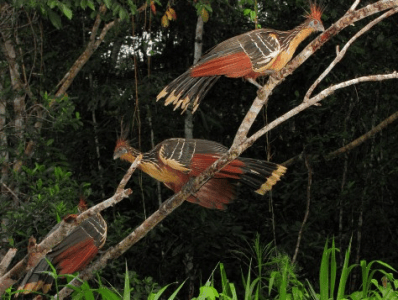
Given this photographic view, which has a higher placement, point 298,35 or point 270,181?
point 298,35

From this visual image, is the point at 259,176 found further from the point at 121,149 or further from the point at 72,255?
the point at 72,255

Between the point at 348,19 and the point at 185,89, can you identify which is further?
the point at 185,89

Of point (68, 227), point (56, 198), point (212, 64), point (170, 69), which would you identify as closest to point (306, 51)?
point (212, 64)

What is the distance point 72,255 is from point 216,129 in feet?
Answer: 6.73

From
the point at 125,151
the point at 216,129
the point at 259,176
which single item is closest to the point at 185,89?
the point at 125,151

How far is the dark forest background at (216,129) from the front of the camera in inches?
180

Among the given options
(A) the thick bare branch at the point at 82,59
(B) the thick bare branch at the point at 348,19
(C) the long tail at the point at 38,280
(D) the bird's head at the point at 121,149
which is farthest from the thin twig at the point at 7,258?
(A) the thick bare branch at the point at 82,59

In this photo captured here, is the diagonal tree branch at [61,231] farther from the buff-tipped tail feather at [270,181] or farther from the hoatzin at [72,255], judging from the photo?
the buff-tipped tail feather at [270,181]

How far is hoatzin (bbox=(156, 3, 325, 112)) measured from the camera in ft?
9.57

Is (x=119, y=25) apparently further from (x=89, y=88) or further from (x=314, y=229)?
(x=314, y=229)

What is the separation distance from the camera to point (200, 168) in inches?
119

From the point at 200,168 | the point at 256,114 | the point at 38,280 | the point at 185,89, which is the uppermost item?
the point at 185,89

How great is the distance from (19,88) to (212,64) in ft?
6.32

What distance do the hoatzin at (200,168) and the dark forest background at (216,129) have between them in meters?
1.23
